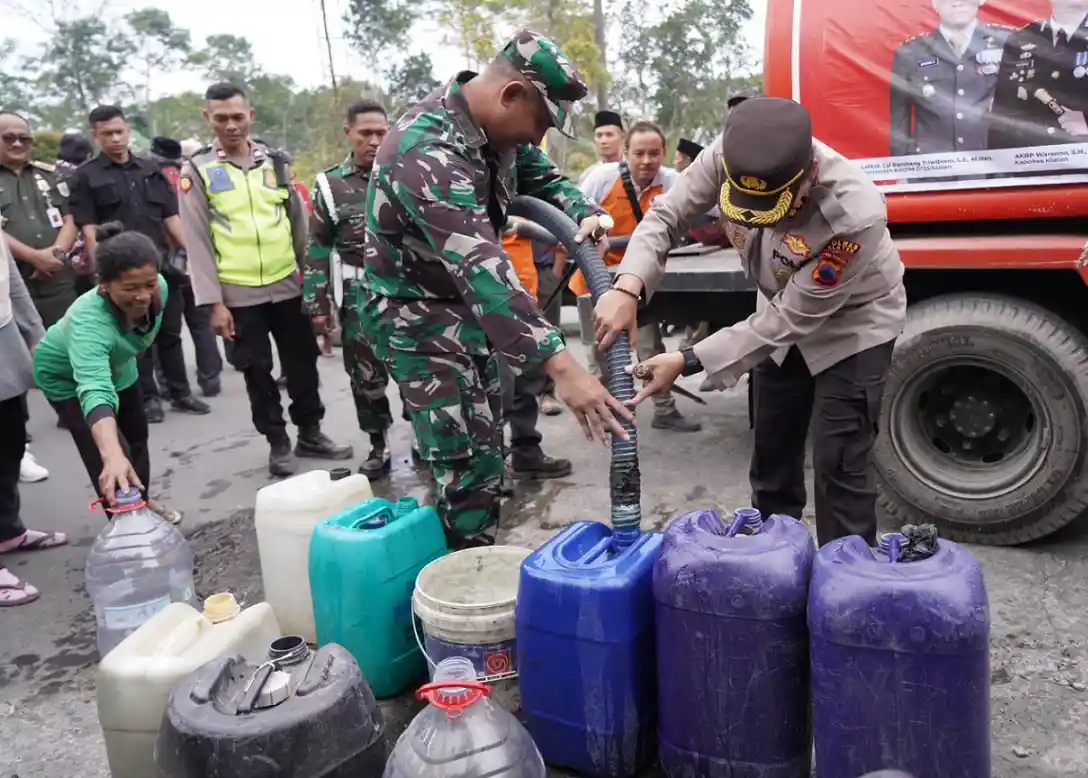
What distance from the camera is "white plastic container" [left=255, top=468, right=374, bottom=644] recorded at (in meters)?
2.87

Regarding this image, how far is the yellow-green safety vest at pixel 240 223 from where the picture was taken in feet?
14.9

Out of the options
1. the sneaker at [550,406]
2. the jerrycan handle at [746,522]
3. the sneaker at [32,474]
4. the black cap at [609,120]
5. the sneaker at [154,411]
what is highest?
the black cap at [609,120]

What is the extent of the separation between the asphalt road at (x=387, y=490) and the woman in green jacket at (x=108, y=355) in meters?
0.58

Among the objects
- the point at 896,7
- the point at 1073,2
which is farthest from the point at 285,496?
the point at 1073,2

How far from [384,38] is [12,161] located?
61.5 ft

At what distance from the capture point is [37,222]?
19.7ft

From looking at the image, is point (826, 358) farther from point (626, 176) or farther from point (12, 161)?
point (12, 161)

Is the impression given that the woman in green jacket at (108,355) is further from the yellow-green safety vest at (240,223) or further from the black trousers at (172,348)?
the black trousers at (172,348)

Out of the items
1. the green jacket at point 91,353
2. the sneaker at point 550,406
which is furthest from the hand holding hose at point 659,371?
the sneaker at point 550,406

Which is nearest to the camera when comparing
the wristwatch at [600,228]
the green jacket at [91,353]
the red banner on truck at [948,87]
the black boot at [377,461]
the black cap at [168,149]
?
the wristwatch at [600,228]

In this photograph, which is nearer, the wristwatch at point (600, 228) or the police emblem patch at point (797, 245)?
the police emblem patch at point (797, 245)

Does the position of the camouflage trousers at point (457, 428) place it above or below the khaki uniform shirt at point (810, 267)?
below

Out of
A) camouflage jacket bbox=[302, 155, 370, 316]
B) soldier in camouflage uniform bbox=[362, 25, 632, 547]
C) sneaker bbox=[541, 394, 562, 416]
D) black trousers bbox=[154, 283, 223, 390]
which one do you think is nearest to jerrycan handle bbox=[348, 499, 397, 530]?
soldier in camouflage uniform bbox=[362, 25, 632, 547]

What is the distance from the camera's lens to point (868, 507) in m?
2.62
